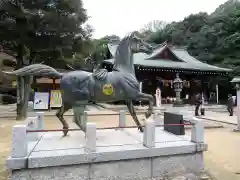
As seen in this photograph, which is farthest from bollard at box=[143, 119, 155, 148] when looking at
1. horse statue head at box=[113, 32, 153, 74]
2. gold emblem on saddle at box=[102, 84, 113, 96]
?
horse statue head at box=[113, 32, 153, 74]

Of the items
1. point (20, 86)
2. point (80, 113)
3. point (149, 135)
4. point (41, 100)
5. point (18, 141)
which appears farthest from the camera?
point (41, 100)

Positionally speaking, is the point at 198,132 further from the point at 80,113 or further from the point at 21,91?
the point at 21,91

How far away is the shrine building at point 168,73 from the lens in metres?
22.3

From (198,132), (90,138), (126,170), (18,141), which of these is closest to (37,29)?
(18,141)

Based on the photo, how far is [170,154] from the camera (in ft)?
15.1

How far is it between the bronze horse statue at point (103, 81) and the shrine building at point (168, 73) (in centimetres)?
1506

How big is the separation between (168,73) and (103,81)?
64.5ft

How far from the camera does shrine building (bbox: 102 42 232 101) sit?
22328 millimetres

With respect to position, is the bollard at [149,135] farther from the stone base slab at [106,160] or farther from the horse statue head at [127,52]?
the horse statue head at [127,52]

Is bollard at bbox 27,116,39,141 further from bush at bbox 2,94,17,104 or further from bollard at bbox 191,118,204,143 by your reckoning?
bush at bbox 2,94,17,104

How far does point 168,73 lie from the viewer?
23.8 metres

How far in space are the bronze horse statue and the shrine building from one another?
49.4 ft

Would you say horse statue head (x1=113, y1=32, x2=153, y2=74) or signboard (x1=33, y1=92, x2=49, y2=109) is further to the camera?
signboard (x1=33, y1=92, x2=49, y2=109)

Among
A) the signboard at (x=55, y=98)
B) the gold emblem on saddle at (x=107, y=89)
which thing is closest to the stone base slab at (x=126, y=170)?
the gold emblem on saddle at (x=107, y=89)
